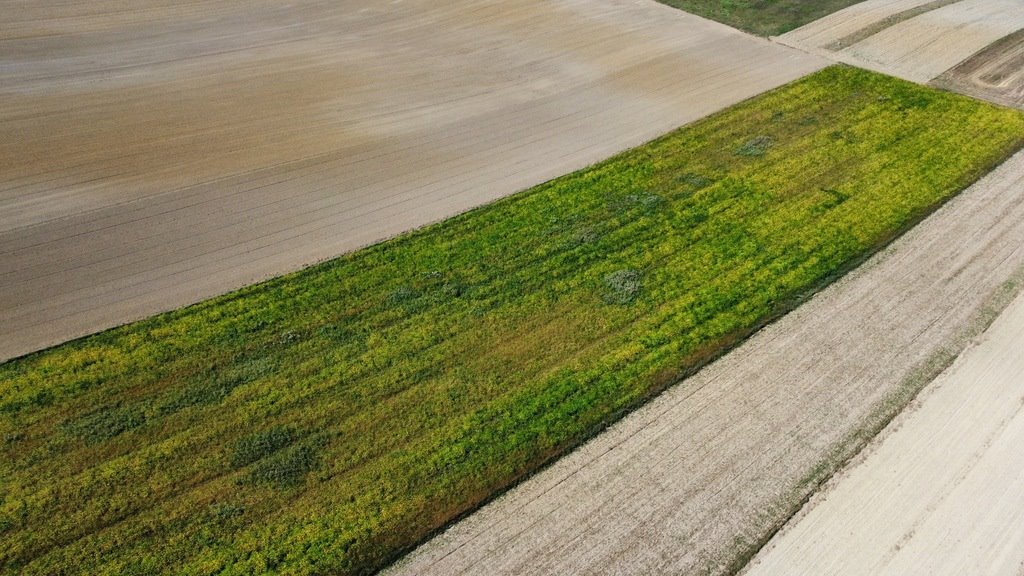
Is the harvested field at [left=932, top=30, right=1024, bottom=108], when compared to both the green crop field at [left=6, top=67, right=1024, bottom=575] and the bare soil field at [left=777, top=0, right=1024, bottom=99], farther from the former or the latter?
the green crop field at [left=6, top=67, right=1024, bottom=575]

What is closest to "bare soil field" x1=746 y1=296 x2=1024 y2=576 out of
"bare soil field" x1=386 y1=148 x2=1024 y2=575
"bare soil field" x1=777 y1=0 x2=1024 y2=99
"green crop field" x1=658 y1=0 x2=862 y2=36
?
"bare soil field" x1=386 y1=148 x2=1024 y2=575

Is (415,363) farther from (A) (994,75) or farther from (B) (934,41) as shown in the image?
(B) (934,41)

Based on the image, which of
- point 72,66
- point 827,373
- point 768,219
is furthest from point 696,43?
point 72,66

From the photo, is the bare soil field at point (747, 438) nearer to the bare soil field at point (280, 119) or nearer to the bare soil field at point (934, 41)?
the bare soil field at point (280, 119)

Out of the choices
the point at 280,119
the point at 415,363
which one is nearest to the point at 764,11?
the point at 280,119

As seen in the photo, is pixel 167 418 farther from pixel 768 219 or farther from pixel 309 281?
pixel 768 219

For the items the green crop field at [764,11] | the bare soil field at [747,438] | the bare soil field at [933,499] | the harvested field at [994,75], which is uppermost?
the green crop field at [764,11]

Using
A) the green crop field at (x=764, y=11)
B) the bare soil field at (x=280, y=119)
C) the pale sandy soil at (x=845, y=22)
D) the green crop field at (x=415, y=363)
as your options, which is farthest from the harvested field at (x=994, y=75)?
the green crop field at (x=764, y=11)
